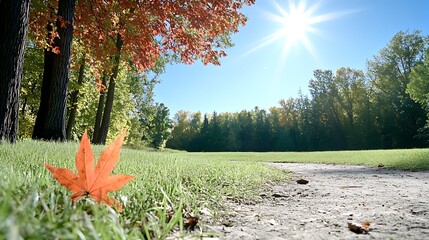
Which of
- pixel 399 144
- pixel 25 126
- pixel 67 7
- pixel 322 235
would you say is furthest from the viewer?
pixel 399 144

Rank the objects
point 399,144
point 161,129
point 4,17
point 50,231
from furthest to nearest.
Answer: point 161,129
point 399,144
point 4,17
point 50,231

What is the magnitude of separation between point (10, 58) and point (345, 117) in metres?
61.2

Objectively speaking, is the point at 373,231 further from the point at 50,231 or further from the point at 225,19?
the point at 225,19

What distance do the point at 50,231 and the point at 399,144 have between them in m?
54.5

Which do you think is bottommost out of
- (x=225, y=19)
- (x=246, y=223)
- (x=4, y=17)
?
(x=246, y=223)

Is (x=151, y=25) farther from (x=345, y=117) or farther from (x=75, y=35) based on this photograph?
(x=345, y=117)

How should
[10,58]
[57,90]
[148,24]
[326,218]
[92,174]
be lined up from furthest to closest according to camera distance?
1. [148,24]
2. [57,90]
3. [10,58]
4. [326,218]
5. [92,174]

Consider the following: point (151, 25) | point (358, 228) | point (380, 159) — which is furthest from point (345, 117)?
point (358, 228)

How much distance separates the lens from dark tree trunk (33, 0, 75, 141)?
7.60 metres

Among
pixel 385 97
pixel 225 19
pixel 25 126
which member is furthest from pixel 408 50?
pixel 25 126

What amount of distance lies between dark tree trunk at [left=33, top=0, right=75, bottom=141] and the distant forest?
30.9 meters

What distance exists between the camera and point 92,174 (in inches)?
46.0

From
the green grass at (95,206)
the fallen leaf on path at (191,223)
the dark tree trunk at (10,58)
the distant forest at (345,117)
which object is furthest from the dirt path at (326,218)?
the distant forest at (345,117)

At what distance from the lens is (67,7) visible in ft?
25.5
